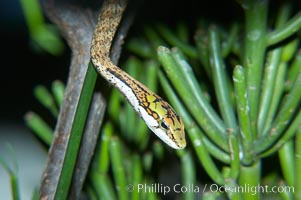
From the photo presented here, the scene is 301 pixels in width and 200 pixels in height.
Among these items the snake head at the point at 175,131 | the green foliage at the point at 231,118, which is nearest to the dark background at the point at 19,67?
the green foliage at the point at 231,118

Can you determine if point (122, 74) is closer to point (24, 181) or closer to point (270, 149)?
point (270, 149)

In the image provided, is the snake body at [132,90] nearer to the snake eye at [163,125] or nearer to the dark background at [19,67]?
the snake eye at [163,125]

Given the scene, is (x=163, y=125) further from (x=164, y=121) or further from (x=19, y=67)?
(x=19, y=67)

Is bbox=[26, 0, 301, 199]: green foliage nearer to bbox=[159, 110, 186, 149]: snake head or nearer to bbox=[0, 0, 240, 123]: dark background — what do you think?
bbox=[159, 110, 186, 149]: snake head

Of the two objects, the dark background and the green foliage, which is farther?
the dark background

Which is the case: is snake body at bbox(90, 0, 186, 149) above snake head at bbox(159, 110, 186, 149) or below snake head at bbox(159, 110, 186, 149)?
above

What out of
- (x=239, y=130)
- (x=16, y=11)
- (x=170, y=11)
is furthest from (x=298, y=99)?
(x=16, y=11)

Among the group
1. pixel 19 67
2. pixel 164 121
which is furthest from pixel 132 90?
pixel 19 67

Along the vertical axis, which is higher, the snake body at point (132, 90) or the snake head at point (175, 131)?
the snake body at point (132, 90)

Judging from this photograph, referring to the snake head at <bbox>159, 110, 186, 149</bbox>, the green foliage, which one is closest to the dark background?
the green foliage
